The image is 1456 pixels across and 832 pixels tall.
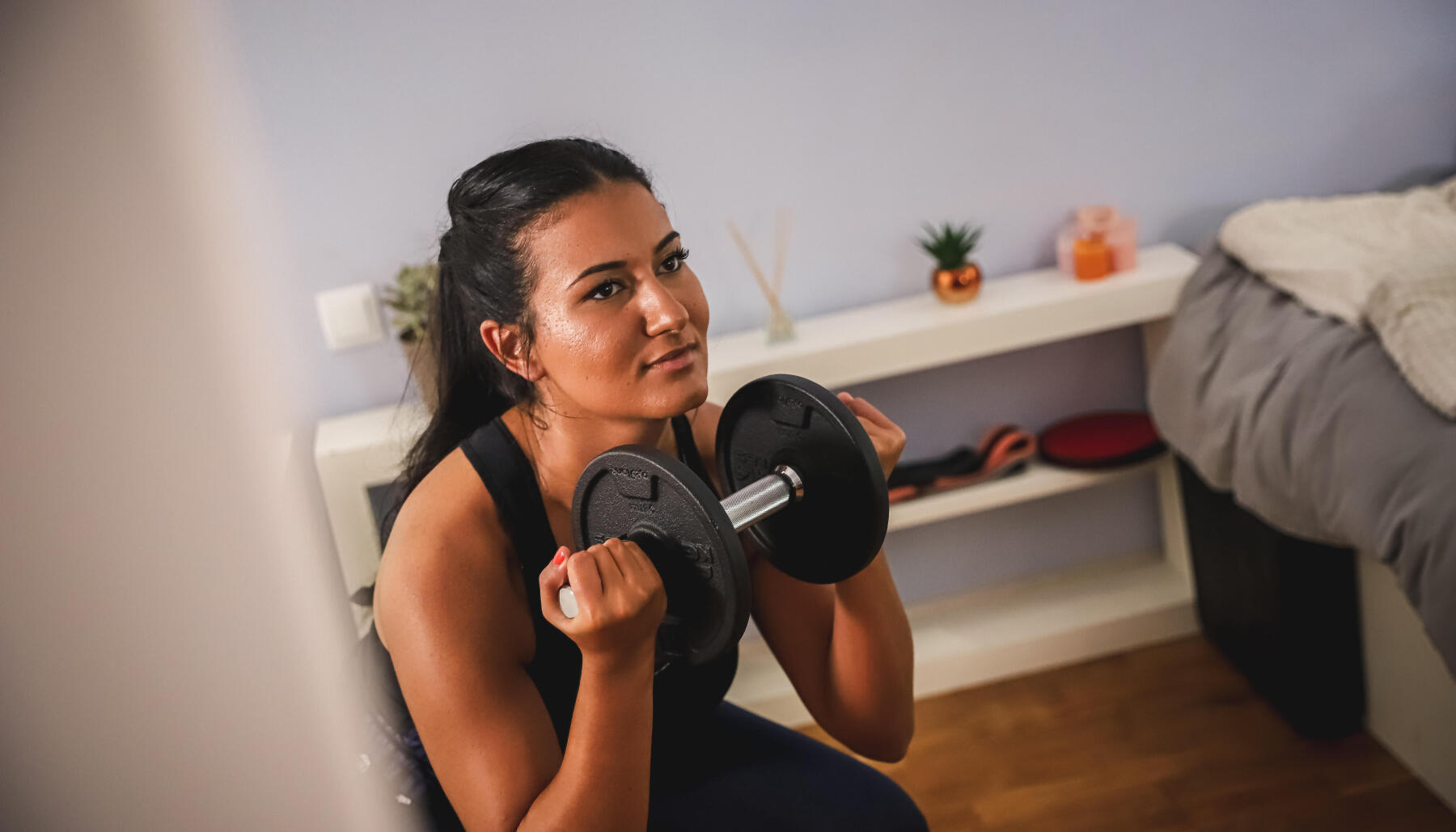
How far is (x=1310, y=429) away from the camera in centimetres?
147

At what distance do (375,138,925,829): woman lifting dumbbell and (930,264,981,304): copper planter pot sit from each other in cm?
95

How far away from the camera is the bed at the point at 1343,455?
4.20 ft

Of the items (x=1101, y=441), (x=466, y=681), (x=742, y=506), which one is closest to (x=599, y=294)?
(x=742, y=506)

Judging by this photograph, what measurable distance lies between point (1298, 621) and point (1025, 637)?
493 millimetres

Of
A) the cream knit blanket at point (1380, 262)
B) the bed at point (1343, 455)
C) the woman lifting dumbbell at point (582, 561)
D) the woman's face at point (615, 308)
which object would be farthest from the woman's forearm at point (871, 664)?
the cream knit blanket at point (1380, 262)

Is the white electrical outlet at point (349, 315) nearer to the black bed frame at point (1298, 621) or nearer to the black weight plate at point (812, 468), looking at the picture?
the black weight plate at point (812, 468)

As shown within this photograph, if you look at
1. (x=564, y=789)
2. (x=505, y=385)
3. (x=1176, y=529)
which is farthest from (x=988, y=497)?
(x=564, y=789)

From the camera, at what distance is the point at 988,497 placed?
6.35 feet

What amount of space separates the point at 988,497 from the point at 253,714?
68.1 inches

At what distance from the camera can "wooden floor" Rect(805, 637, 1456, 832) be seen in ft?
5.05

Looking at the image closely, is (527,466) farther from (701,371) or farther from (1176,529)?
(1176,529)

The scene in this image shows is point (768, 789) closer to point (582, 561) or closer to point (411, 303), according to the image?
point (582, 561)

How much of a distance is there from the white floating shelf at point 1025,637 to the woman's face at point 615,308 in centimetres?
125

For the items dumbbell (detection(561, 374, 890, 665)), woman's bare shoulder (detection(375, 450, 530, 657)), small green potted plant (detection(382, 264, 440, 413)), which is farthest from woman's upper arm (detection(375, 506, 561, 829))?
small green potted plant (detection(382, 264, 440, 413))
